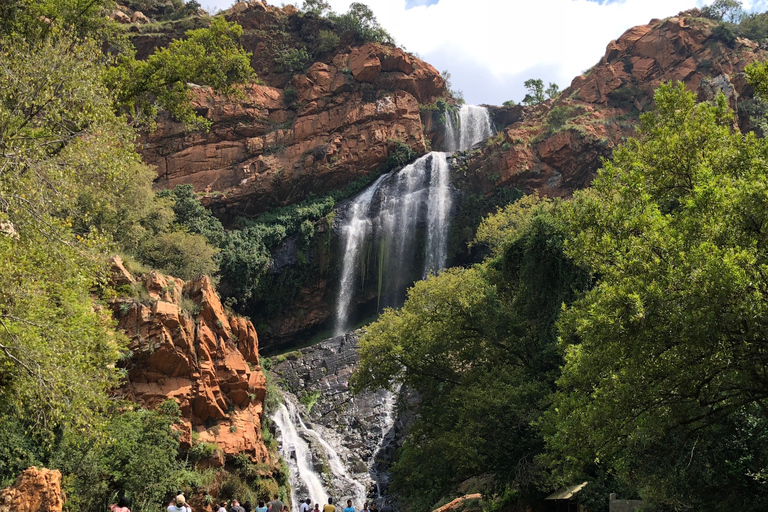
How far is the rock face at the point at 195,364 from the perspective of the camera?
18188mm

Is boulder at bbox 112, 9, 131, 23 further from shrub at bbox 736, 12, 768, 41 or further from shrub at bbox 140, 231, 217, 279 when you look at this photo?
shrub at bbox 736, 12, 768, 41

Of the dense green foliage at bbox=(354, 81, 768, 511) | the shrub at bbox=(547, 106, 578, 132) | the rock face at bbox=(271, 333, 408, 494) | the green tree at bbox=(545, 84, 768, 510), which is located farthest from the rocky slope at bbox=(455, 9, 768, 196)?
the green tree at bbox=(545, 84, 768, 510)

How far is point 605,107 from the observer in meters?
43.0

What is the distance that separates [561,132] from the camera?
1599 inches

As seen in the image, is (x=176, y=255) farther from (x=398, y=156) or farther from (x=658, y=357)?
(x=658, y=357)

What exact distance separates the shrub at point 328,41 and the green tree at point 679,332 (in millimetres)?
41425

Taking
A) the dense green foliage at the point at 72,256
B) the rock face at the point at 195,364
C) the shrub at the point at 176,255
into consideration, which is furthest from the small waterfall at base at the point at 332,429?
the shrub at the point at 176,255

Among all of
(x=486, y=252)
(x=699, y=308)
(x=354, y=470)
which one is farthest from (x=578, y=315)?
(x=486, y=252)

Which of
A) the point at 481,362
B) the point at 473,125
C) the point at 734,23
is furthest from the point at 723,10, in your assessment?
the point at 481,362

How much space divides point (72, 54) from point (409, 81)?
3963cm

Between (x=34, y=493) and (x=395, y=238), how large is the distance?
30.9m

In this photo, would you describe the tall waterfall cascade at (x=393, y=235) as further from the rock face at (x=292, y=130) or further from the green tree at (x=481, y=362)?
the green tree at (x=481, y=362)

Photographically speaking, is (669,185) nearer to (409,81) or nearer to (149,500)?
(149,500)

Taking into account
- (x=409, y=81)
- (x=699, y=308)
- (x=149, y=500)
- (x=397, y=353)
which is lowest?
(x=149, y=500)
